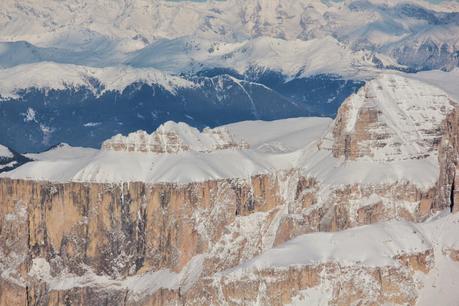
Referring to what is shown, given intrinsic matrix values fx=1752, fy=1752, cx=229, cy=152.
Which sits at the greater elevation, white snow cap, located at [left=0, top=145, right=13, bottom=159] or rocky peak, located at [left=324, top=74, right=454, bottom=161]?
rocky peak, located at [left=324, top=74, right=454, bottom=161]

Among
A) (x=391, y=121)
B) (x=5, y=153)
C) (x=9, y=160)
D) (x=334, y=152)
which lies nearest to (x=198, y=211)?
(x=334, y=152)

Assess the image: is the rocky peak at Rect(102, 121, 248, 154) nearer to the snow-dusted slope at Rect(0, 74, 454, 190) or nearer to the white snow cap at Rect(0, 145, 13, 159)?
the snow-dusted slope at Rect(0, 74, 454, 190)

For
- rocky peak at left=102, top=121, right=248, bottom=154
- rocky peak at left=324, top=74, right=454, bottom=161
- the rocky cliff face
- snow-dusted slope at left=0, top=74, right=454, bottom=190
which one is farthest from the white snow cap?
rocky peak at left=324, top=74, right=454, bottom=161

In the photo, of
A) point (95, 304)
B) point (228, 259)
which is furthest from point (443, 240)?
point (95, 304)

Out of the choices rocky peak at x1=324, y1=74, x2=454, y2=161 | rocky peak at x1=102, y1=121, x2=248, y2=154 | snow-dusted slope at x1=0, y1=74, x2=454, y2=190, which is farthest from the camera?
rocky peak at x1=102, y1=121, x2=248, y2=154

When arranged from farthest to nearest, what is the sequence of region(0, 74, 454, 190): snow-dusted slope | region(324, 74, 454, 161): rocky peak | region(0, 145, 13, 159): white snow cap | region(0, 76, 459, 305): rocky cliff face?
1. region(0, 145, 13, 159): white snow cap
2. region(324, 74, 454, 161): rocky peak
3. region(0, 74, 454, 190): snow-dusted slope
4. region(0, 76, 459, 305): rocky cliff face

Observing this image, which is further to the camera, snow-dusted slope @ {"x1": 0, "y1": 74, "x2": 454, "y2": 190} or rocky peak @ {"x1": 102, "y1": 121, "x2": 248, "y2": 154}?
rocky peak @ {"x1": 102, "y1": 121, "x2": 248, "y2": 154}

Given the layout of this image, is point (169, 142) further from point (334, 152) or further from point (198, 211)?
point (334, 152)
